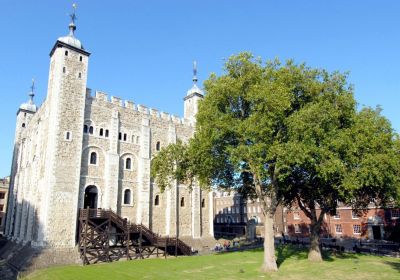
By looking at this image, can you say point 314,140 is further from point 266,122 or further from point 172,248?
point 172,248

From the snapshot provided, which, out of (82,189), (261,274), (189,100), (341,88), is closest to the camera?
(261,274)

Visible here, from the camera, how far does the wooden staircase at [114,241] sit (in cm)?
2736

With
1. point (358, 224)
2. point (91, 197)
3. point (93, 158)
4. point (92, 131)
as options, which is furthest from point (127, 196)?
point (358, 224)

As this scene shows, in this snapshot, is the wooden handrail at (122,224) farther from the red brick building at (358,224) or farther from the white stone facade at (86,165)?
the red brick building at (358,224)

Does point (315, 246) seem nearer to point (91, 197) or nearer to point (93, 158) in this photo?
point (91, 197)

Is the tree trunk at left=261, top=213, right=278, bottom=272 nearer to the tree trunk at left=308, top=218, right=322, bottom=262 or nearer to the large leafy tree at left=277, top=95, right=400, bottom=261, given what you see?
the large leafy tree at left=277, top=95, right=400, bottom=261

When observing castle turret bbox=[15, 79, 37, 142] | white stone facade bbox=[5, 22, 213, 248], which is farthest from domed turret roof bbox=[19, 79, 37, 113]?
white stone facade bbox=[5, 22, 213, 248]

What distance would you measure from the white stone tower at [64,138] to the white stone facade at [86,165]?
8 centimetres

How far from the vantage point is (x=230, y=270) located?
67.8 ft

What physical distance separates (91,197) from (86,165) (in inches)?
133

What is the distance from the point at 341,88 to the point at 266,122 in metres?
6.90

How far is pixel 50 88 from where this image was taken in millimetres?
32125

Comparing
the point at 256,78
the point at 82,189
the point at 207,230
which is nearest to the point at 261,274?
the point at 256,78

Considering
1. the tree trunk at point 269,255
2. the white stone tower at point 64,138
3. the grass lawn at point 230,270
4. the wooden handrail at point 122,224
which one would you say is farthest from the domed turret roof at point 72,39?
the tree trunk at point 269,255
